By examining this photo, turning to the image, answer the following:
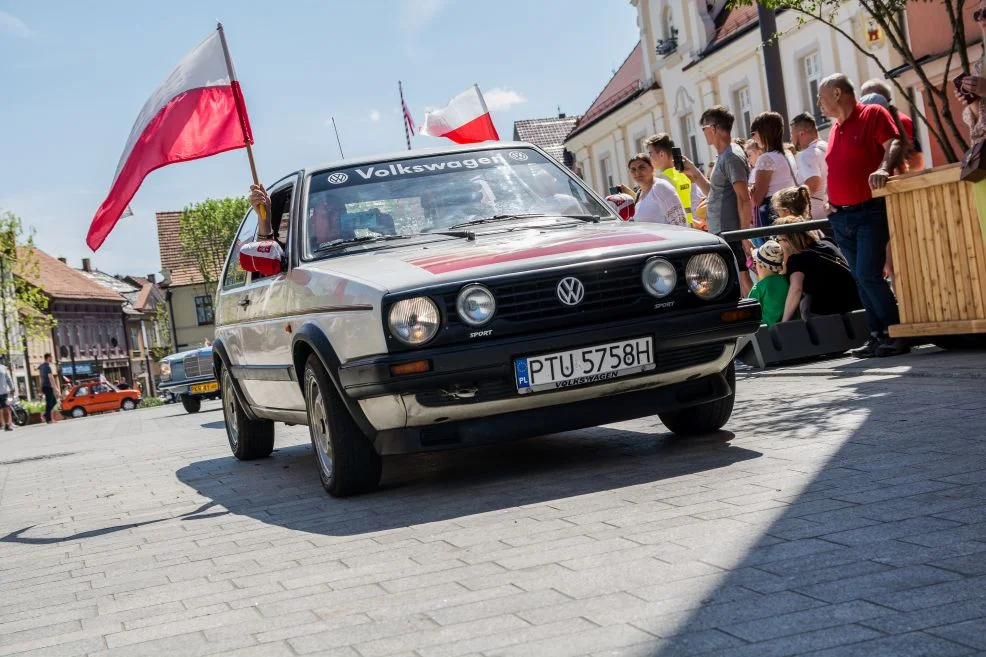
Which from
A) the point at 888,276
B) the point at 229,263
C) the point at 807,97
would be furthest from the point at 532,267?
the point at 807,97

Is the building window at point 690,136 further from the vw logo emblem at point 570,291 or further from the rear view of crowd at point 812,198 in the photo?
the vw logo emblem at point 570,291

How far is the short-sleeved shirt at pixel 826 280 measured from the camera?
36.6 ft

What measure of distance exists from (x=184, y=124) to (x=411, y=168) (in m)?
2.24

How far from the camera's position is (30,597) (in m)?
5.46

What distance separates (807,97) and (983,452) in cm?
2856

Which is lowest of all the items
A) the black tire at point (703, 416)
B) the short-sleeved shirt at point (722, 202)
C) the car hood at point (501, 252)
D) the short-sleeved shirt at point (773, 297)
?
the black tire at point (703, 416)

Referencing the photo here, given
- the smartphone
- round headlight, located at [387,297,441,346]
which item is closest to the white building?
the smartphone

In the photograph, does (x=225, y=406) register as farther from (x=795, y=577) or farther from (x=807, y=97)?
(x=807, y=97)

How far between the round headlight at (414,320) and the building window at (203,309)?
9971 cm

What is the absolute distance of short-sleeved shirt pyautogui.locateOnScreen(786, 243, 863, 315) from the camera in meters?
11.2

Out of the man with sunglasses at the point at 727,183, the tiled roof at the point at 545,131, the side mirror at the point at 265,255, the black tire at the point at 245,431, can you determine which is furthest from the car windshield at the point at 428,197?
the tiled roof at the point at 545,131

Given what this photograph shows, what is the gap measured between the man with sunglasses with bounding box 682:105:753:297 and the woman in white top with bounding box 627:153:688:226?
0.76 m

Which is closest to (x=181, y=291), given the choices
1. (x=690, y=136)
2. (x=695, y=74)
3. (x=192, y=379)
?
(x=690, y=136)

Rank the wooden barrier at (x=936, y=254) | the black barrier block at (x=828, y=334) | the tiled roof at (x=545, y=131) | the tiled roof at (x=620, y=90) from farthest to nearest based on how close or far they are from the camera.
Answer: the tiled roof at (x=545, y=131), the tiled roof at (x=620, y=90), the black barrier block at (x=828, y=334), the wooden barrier at (x=936, y=254)
